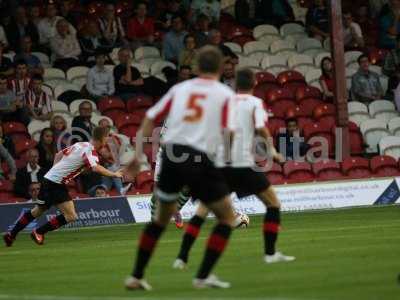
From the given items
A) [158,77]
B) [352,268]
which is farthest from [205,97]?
[158,77]

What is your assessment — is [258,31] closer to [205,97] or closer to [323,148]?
[323,148]

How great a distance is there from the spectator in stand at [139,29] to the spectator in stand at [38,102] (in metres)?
4.00

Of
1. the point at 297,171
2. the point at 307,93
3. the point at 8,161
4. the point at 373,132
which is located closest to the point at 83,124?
the point at 8,161

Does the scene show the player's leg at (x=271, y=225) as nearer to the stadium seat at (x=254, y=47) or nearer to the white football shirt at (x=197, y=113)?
the white football shirt at (x=197, y=113)

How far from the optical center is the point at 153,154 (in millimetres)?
24609

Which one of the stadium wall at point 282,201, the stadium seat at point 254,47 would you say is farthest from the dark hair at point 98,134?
the stadium seat at point 254,47

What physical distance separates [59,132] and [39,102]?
1204mm

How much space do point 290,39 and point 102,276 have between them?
17474mm

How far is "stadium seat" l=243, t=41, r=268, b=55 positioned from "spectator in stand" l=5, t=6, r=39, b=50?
5080 millimetres

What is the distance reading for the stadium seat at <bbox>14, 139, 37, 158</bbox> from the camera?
2380 centimetres

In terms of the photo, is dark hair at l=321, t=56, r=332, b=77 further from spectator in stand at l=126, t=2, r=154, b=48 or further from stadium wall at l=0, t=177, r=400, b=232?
spectator in stand at l=126, t=2, r=154, b=48

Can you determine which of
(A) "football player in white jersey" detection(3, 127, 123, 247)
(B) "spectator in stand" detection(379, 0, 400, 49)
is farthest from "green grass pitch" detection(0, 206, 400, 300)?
(B) "spectator in stand" detection(379, 0, 400, 49)

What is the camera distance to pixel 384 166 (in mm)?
25859

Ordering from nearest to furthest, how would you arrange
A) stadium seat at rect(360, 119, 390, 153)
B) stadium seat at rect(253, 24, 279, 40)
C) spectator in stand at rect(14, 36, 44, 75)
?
spectator in stand at rect(14, 36, 44, 75)
stadium seat at rect(360, 119, 390, 153)
stadium seat at rect(253, 24, 279, 40)
